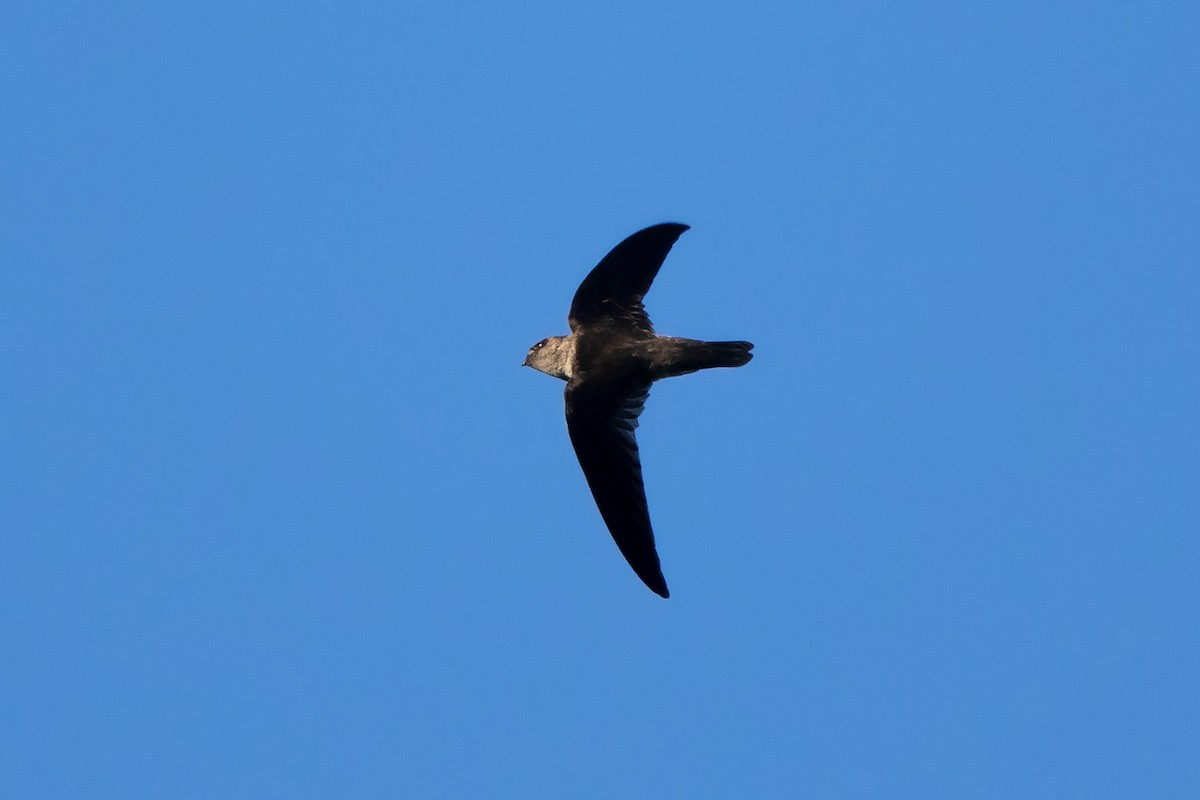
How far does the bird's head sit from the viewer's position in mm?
14602

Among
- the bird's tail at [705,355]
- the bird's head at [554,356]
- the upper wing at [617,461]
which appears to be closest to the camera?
the bird's tail at [705,355]

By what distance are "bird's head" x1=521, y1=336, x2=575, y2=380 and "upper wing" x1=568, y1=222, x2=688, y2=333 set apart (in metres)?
0.23

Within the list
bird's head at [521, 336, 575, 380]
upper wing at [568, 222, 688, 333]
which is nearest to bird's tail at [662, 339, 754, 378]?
upper wing at [568, 222, 688, 333]

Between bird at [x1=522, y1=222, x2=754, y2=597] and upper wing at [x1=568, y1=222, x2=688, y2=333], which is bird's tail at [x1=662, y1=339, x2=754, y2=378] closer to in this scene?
bird at [x1=522, y1=222, x2=754, y2=597]

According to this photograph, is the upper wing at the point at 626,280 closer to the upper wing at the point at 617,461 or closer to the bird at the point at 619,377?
the bird at the point at 619,377

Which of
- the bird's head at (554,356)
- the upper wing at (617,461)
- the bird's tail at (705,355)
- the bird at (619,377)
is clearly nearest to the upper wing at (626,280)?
the bird at (619,377)

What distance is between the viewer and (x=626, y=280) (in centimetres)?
1425

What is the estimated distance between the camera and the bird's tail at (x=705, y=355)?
13.5m

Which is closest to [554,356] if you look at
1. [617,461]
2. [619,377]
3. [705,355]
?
[619,377]

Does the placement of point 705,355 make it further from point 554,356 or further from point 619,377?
point 554,356

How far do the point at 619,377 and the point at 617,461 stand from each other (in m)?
0.81

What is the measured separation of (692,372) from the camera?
14008 millimetres

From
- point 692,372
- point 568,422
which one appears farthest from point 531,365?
point 692,372

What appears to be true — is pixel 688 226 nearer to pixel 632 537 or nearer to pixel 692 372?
pixel 692 372
